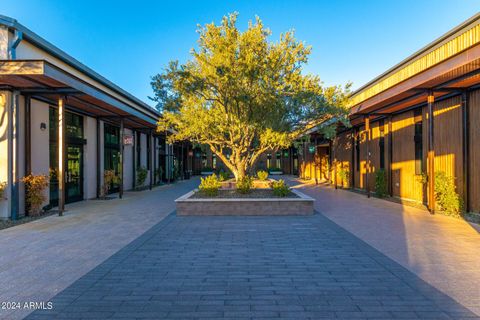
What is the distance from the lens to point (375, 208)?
35.1 feet

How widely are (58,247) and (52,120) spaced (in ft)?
22.7

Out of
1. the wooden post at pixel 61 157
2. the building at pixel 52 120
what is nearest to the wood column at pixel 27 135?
the building at pixel 52 120

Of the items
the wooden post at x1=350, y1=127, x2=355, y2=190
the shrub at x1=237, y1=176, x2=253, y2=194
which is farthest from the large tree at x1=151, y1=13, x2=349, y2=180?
the wooden post at x1=350, y1=127, x2=355, y2=190

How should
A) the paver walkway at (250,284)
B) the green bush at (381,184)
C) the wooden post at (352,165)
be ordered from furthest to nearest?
1. the wooden post at (352,165)
2. the green bush at (381,184)
3. the paver walkway at (250,284)

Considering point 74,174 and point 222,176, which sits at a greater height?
point 74,174

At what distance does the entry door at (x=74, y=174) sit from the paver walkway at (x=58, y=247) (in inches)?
91.1

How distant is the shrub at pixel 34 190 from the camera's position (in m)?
9.03

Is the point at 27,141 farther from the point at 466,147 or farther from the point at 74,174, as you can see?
the point at 466,147

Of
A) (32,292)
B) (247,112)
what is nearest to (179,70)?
(247,112)

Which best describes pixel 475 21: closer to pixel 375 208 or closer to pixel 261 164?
pixel 375 208

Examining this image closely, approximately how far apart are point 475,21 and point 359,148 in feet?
32.3

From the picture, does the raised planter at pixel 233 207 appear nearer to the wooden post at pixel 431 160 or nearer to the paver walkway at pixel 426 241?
the paver walkway at pixel 426 241

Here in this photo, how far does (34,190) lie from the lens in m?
9.09

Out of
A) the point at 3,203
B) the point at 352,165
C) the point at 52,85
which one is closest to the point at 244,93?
the point at 52,85
